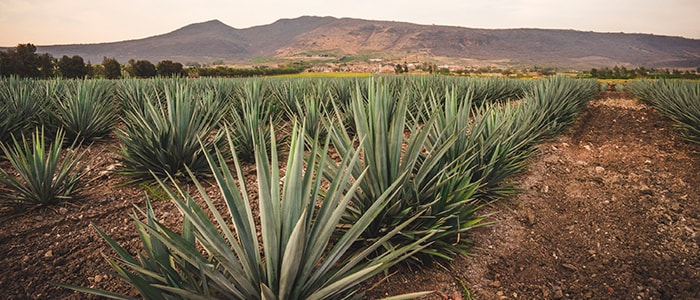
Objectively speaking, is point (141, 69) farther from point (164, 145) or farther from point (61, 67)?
point (164, 145)

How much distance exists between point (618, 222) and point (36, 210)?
526 centimetres

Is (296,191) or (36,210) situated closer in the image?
(296,191)

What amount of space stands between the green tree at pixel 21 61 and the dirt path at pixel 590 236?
127 feet

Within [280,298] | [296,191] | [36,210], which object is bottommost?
[36,210]

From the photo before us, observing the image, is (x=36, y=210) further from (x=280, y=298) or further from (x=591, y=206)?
(x=591, y=206)

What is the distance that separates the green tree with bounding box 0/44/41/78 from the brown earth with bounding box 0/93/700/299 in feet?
116

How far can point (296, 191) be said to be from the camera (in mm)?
1373

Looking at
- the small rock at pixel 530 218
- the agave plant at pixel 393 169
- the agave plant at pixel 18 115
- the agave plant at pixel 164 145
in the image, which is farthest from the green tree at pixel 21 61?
the small rock at pixel 530 218

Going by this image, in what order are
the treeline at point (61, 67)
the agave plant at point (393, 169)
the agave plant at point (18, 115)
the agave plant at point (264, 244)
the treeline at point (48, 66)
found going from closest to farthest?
1. the agave plant at point (264, 244)
2. the agave plant at point (393, 169)
3. the agave plant at point (18, 115)
4. the treeline at point (48, 66)
5. the treeline at point (61, 67)

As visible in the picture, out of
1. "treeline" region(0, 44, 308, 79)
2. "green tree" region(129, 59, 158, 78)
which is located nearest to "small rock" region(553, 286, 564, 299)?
"treeline" region(0, 44, 308, 79)

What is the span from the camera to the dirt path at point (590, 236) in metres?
2.15

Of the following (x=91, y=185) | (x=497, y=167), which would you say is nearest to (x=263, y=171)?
(x=497, y=167)

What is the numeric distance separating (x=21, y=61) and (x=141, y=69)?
12.0m

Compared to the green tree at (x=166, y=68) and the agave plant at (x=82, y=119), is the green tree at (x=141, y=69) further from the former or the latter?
the agave plant at (x=82, y=119)
